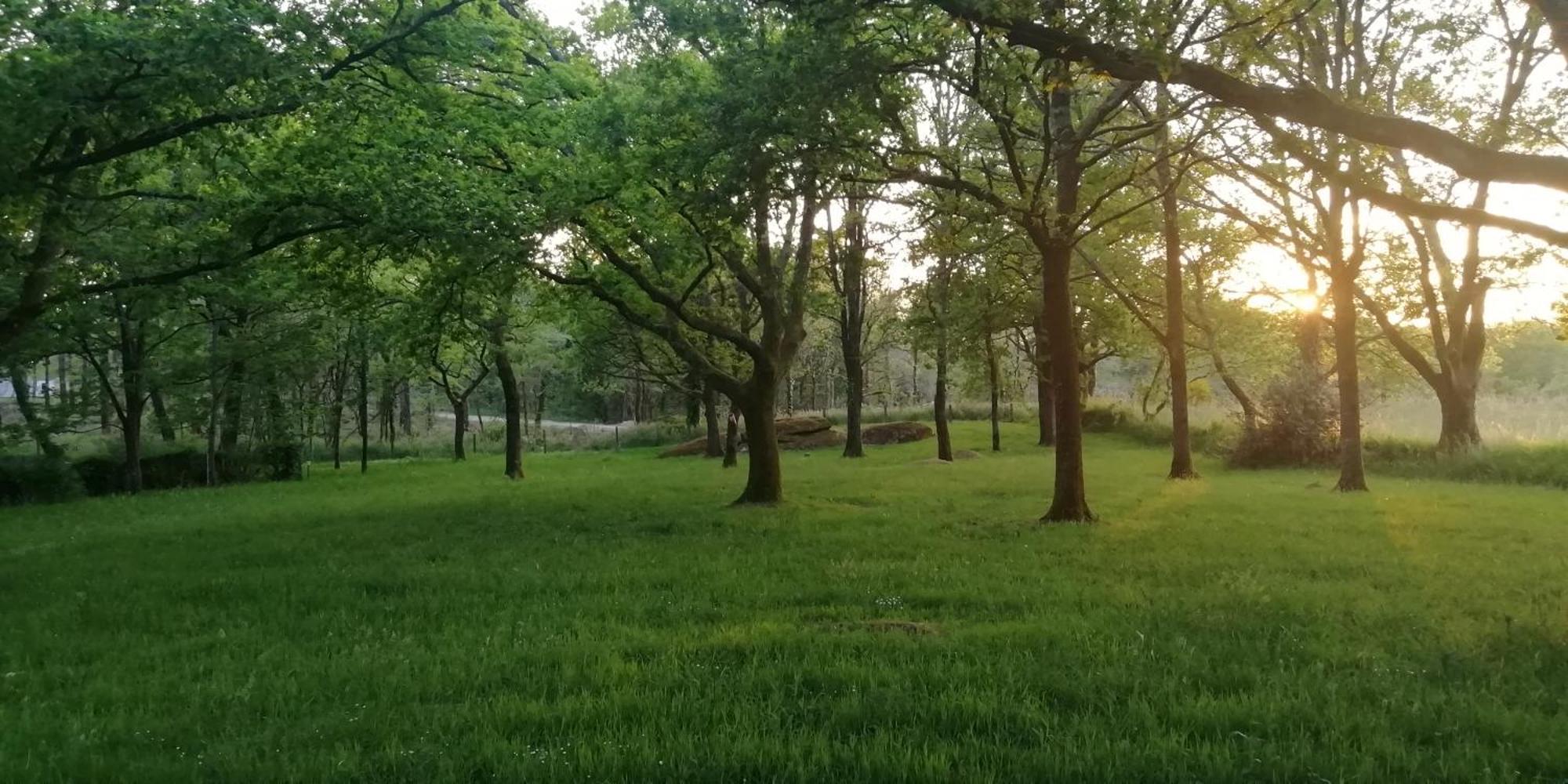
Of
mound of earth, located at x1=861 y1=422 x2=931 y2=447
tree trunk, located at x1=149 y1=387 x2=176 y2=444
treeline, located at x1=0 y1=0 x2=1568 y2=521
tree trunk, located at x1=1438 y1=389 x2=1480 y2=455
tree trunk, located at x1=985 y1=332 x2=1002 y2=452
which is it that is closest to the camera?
treeline, located at x1=0 y1=0 x2=1568 y2=521

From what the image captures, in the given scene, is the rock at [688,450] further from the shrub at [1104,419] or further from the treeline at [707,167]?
the shrub at [1104,419]

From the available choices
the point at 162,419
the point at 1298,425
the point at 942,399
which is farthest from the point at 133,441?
the point at 1298,425

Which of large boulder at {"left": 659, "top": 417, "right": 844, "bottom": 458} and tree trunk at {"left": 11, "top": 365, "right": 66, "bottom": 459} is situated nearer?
tree trunk at {"left": 11, "top": 365, "right": 66, "bottom": 459}

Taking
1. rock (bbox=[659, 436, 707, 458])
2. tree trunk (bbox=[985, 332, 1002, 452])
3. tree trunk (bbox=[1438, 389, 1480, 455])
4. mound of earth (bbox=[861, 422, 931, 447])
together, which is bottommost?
rock (bbox=[659, 436, 707, 458])

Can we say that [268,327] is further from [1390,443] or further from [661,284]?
[1390,443]

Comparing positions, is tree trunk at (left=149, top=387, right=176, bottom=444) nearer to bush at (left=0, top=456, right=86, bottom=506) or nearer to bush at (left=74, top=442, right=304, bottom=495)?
bush at (left=74, top=442, right=304, bottom=495)

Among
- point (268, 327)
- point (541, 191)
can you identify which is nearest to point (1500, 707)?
point (541, 191)

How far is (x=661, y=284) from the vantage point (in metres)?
18.4

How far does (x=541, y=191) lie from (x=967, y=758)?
13.4 metres

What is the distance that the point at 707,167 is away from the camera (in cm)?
1273

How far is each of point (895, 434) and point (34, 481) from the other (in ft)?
105

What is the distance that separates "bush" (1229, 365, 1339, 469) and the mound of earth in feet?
54.4

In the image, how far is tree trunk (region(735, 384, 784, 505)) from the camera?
17.8m

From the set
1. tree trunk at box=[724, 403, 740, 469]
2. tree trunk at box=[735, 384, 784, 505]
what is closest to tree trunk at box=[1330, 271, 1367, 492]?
tree trunk at box=[735, 384, 784, 505]
